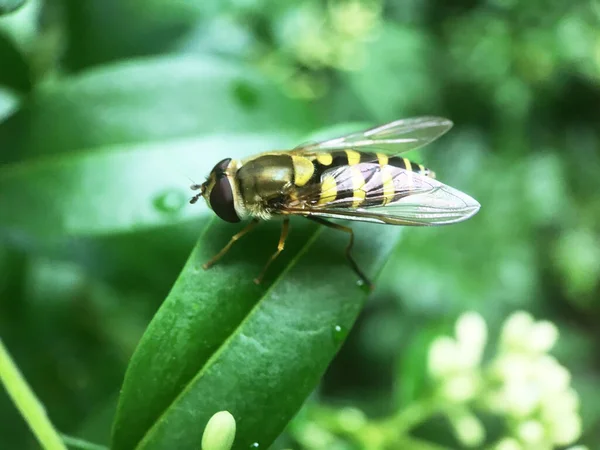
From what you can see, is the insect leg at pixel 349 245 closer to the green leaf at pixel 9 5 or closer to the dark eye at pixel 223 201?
the dark eye at pixel 223 201

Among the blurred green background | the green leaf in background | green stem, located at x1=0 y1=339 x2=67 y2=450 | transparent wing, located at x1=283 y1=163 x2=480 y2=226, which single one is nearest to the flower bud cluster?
the blurred green background

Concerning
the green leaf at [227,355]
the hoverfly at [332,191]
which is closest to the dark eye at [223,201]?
the hoverfly at [332,191]

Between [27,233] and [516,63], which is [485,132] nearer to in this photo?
[516,63]

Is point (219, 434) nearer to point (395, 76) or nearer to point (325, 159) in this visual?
point (325, 159)

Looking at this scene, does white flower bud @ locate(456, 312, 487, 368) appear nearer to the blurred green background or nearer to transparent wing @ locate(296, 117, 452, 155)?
the blurred green background

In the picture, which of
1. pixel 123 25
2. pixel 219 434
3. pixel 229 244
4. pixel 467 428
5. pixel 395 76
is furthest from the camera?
pixel 395 76

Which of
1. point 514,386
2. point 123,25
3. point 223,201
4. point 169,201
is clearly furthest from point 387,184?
point 123,25

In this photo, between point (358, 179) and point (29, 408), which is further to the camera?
point (358, 179)
